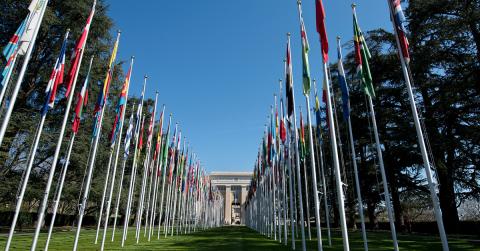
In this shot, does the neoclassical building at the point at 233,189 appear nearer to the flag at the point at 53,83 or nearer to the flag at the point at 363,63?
the flag at the point at 363,63

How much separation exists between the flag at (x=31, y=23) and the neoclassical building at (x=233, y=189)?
3805 inches

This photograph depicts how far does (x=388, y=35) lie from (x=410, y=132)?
26.1 feet

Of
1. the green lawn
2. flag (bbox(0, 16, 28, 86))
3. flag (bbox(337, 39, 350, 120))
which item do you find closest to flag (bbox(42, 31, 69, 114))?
flag (bbox(0, 16, 28, 86))

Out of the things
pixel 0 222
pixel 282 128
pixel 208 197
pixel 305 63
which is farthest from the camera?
pixel 208 197

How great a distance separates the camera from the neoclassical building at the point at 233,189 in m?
112

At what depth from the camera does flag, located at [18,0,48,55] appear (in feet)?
29.9

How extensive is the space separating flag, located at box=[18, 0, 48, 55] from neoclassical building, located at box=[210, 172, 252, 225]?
9664cm

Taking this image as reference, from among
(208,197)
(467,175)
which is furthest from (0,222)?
(467,175)

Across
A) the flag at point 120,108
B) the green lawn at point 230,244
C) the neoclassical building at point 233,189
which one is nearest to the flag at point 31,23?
the flag at point 120,108

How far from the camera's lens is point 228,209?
374 ft

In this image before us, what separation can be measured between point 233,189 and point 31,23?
115365mm

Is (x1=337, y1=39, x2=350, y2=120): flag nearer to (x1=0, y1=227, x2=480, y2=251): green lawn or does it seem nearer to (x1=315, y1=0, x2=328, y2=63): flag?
(x1=315, y1=0, x2=328, y2=63): flag

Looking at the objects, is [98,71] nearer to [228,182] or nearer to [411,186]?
[411,186]

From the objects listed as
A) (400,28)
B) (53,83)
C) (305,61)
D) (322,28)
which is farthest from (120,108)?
(400,28)
